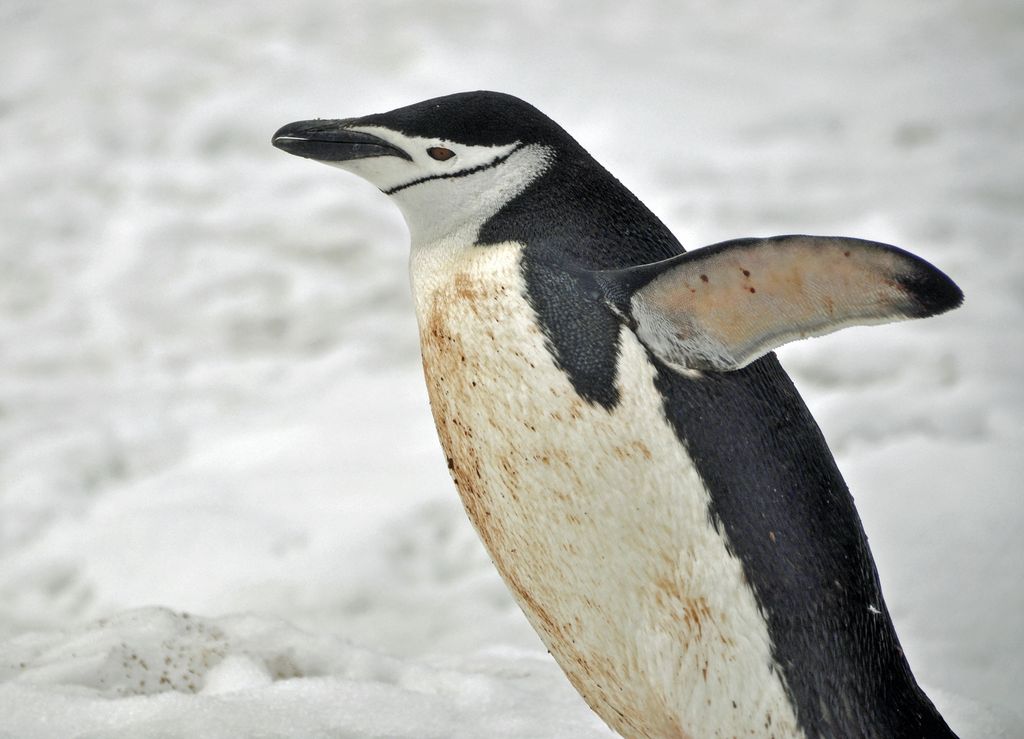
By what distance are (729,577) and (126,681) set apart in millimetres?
590

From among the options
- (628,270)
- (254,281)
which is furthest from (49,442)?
(628,270)

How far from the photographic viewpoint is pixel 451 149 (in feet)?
2.13

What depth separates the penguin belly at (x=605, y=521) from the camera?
0.60m

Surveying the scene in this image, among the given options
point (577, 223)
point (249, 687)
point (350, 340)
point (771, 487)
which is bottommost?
point (249, 687)

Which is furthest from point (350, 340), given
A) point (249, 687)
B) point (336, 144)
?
point (336, 144)

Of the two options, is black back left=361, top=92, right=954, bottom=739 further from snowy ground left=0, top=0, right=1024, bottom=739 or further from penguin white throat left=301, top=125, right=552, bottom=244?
snowy ground left=0, top=0, right=1024, bottom=739

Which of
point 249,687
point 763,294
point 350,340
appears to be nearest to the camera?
point 763,294

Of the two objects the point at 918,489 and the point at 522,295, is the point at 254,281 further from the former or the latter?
the point at 522,295

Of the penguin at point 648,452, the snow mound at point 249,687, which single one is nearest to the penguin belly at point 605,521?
the penguin at point 648,452

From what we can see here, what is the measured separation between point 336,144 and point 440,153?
61mm

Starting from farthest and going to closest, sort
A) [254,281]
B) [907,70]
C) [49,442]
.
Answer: [907,70]
[254,281]
[49,442]

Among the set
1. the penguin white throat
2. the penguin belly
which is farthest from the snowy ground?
the penguin white throat

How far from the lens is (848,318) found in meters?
0.55

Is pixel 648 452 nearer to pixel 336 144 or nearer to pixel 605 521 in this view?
pixel 605 521
